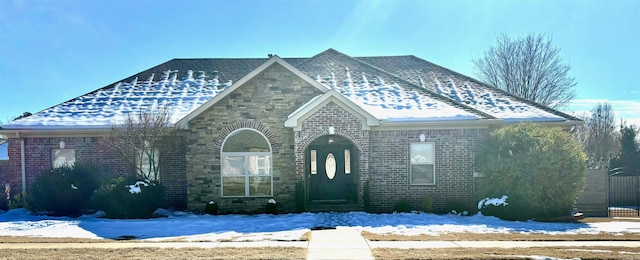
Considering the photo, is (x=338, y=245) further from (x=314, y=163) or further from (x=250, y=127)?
(x=314, y=163)

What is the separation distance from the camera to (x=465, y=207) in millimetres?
14938

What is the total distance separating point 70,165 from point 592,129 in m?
50.4

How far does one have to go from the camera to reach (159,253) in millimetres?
8766

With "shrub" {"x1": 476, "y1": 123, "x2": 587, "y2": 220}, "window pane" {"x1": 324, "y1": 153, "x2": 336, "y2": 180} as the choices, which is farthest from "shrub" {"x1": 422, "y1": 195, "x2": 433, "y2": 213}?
"window pane" {"x1": 324, "y1": 153, "x2": 336, "y2": 180}

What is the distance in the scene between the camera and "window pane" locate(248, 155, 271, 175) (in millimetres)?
15102

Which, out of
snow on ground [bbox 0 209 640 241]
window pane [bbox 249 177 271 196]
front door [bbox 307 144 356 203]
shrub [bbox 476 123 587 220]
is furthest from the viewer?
front door [bbox 307 144 356 203]

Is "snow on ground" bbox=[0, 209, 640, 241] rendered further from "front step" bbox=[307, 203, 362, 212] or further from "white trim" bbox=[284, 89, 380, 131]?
"white trim" bbox=[284, 89, 380, 131]

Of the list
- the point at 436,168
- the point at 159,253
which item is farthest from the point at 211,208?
the point at 436,168

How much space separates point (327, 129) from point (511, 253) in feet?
23.7

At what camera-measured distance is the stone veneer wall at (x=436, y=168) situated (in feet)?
49.1

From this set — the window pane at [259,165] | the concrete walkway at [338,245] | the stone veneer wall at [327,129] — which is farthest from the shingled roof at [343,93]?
the concrete walkway at [338,245]

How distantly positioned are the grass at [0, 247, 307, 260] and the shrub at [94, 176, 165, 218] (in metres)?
4.43

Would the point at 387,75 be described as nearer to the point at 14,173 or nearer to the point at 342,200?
the point at 342,200

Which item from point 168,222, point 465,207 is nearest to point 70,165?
point 168,222
